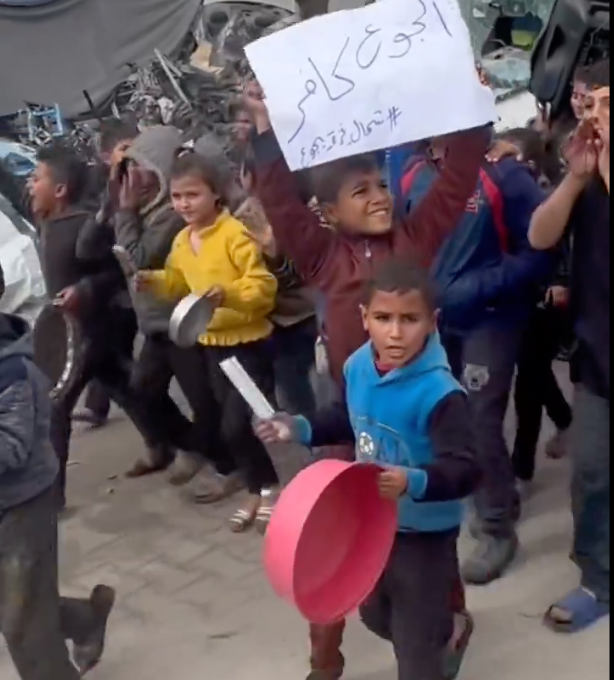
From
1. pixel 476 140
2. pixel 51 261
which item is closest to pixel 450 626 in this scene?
pixel 476 140

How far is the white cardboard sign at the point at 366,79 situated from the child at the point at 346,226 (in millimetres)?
75

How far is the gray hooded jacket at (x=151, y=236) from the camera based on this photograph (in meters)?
4.79

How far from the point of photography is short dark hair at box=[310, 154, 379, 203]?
3.36 metres

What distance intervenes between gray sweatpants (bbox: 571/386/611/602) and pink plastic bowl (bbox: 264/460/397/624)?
898 mm

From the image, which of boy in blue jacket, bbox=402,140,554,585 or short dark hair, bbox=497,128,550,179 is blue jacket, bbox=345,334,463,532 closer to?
boy in blue jacket, bbox=402,140,554,585

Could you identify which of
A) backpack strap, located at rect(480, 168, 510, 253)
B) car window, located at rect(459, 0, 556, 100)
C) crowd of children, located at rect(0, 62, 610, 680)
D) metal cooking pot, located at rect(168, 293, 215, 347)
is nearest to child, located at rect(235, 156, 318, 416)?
Answer: crowd of children, located at rect(0, 62, 610, 680)

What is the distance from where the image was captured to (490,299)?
396cm

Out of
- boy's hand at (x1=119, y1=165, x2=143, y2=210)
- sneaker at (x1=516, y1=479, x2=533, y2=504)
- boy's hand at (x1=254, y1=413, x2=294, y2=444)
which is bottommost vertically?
sneaker at (x1=516, y1=479, x2=533, y2=504)

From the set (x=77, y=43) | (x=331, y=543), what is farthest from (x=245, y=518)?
(x=77, y=43)

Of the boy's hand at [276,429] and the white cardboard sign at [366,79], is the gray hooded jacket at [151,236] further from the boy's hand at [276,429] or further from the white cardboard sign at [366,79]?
the boy's hand at [276,429]

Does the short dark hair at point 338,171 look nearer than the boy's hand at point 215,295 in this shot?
Yes

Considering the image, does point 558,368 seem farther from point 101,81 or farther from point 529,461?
point 101,81

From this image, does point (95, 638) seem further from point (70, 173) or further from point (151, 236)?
point (70, 173)

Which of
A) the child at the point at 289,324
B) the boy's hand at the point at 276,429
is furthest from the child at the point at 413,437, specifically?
the child at the point at 289,324
